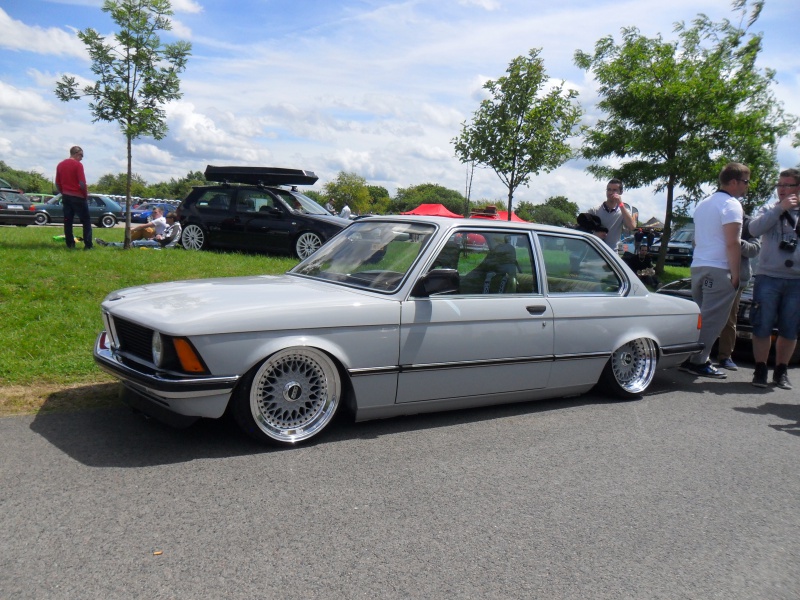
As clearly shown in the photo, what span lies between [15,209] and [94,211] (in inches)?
145

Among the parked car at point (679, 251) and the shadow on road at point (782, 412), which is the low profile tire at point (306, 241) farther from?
the parked car at point (679, 251)

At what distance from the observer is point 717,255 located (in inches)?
261

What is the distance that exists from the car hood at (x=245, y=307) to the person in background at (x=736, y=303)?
4234 mm

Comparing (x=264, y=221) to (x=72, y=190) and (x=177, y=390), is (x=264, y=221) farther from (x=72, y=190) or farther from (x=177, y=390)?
(x=177, y=390)

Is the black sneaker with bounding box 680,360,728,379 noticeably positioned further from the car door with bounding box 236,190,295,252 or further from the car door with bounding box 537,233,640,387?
the car door with bounding box 236,190,295,252

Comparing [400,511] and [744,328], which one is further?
[744,328]

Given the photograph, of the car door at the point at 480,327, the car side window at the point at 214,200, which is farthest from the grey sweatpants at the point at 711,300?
the car side window at the point at 214,200

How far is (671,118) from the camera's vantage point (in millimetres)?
16281

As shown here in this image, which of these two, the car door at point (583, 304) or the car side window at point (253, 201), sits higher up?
the car side window at point (253, 201)

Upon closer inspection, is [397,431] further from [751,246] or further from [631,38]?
[631,38]

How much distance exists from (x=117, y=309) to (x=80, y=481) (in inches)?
45.3

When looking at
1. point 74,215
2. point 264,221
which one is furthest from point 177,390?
point 264,221

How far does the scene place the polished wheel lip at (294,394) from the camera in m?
4.06

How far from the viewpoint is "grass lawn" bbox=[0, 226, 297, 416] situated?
5109 millimetres
